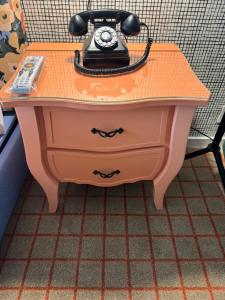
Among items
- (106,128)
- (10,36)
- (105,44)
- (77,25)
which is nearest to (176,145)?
(106,128)

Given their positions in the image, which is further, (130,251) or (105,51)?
(130,251)

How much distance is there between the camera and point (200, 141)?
4.83 feet

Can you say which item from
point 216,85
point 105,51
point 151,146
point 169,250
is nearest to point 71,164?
point 151,146

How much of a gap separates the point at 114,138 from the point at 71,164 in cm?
20

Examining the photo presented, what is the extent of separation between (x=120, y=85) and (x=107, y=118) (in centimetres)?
11

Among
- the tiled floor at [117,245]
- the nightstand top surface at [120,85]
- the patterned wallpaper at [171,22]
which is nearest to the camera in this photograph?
the nightstand top surface at [120,85]

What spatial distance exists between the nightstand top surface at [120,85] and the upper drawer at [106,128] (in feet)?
0.19

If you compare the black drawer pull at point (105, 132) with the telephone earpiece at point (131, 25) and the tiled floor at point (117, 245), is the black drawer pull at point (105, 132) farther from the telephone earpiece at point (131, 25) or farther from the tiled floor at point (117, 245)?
the tiled floor at point (117, 245)

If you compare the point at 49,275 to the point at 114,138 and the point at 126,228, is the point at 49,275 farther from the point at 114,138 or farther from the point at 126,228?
the point at 114,138

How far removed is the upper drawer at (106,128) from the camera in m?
0.74

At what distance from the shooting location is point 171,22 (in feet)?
3.44

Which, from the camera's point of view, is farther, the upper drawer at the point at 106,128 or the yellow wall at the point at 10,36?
the yellow wall at the point at 10,36

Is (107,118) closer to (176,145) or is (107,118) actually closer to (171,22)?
(176,145)

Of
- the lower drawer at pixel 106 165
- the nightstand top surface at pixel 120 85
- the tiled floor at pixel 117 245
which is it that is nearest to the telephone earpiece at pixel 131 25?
the nightstand top surface at pixel 120 85
